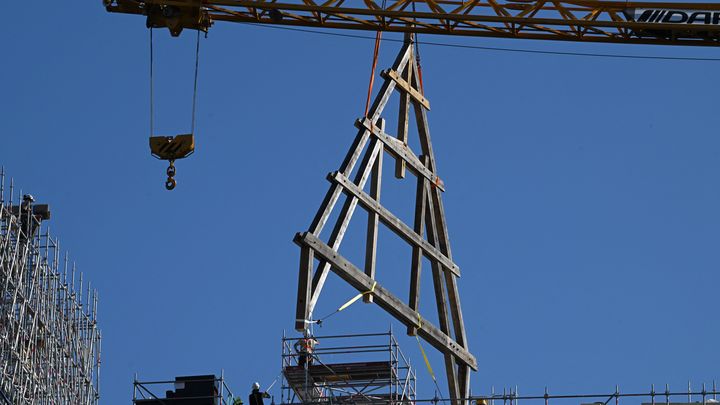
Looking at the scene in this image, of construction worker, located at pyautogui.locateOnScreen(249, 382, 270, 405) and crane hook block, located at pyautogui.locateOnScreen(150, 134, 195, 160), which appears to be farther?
crane hook block, located at pyautogui.locateOnScreen(150, 134, 195, 160)

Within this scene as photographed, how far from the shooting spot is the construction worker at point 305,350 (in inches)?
1703

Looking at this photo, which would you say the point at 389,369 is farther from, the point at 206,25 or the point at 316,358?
the point at 206,25

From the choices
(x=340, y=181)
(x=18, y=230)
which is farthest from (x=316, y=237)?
(x=18, y=230)

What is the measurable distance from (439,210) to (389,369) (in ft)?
23.0

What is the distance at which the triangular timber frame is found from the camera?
43.6 meters

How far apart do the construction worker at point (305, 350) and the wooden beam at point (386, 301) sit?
192cm

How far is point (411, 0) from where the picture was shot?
48156 millimetres

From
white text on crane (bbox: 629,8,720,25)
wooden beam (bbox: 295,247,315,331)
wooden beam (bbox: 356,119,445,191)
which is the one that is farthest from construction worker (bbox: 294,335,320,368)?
white text on crane (bbox: 629,8,720,25)

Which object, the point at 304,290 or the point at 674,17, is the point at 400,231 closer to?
the point at 304,290

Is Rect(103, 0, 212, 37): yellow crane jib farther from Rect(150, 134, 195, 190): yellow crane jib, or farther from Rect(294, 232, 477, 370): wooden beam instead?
Rect(294, 232, 477, 370): wooden beam

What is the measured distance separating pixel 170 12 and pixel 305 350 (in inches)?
417

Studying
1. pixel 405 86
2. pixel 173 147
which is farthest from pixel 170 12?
pixel 405 86

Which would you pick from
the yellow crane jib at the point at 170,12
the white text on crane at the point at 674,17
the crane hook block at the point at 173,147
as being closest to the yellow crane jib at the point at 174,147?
the crane hook block at the point at 173,147

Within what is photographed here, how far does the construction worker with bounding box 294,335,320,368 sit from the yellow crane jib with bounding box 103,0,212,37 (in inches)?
400
